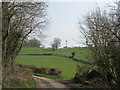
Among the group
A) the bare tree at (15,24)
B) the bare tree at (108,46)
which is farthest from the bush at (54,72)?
the bare tree at (108,46)

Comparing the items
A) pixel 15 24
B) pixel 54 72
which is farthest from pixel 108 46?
pixel 54 72

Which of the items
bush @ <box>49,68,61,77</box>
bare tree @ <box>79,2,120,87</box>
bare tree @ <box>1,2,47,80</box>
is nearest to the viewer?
bare tree @ <box>79,2,120,87</box>

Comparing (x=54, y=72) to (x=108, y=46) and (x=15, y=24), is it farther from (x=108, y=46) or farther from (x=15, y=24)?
(x=108, y=46)

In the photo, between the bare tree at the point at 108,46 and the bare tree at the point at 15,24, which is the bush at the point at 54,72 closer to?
the bare tree at the point at 15,24

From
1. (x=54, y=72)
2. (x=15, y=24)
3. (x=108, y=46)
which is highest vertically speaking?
(x=15, y=24)

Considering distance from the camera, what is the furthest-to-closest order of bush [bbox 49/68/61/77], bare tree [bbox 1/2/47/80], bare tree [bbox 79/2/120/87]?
bush [bbox 49/68/61/77]
bare tree [bbox 1/2/47/80]
bare tree [bbox 79/2/120/87]

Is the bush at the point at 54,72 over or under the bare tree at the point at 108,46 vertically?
under

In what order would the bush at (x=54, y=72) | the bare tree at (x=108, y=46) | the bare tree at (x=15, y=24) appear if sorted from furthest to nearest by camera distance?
the bush at (x=54, y=72) < the bare tree at (x=15, y=24) < the bare tree at (x=108, y=46)

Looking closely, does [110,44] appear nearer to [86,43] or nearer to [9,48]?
[86,43]

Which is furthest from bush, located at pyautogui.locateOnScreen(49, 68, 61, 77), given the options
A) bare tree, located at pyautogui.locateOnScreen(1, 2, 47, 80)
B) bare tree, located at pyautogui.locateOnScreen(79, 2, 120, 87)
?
bare tree, located at pyautogui.locateOnScreen(79, 2, 120, 87)

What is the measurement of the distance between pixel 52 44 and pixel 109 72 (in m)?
60.3

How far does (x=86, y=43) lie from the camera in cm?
1425

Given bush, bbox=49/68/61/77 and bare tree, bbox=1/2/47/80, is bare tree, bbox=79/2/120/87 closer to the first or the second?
bare tree, bbox=1/2/47/80

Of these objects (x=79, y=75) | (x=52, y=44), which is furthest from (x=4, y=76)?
(x=52, y=44)
